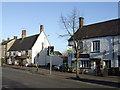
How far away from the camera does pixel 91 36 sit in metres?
33.2

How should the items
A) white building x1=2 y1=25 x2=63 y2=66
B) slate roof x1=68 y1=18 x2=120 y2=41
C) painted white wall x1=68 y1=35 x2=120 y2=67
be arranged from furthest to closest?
white building x1=2 y1=25 x2=63 y2=66
slate roof x1=68 y1=18 x2=120 y2=41
painted white wall x1=68 y1=35 x2=120 y2=67

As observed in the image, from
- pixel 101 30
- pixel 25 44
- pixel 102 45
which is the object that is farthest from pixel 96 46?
pixel 25 44

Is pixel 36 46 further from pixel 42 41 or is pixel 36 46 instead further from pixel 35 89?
pixel 35 89

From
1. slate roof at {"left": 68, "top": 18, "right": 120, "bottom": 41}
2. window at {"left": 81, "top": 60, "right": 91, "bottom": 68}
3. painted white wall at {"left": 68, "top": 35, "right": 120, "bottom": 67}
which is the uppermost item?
slate roof at {"left": 68, "top": 18, "right": 120, "bottom": 41}

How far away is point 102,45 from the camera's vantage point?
1215 inches

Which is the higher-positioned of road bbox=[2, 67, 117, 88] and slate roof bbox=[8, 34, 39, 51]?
slate roof bbox=[8, 34, 39, 51]

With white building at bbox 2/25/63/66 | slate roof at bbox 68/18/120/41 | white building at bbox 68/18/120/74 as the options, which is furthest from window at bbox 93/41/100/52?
white building at bbox 2/25/63/66

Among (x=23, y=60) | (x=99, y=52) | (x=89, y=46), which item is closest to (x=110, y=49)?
(x=99, y=52)

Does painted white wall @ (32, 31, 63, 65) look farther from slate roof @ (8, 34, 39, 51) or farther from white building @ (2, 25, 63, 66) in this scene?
slate roof @ (8, 34, 39, 51)

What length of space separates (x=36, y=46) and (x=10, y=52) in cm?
1573

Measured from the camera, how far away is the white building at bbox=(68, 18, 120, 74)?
2892 cm

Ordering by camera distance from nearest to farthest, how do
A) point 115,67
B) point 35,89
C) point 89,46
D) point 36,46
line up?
point 35,89
point 115,67
point 89,46
point 36,46

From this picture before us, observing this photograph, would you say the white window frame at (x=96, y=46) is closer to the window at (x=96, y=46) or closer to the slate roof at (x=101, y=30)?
the window at (x=96, y=46)

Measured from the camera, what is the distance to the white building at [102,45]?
1138 inches
